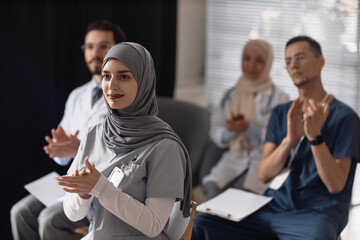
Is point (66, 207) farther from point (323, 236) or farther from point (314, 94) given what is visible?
point (314, 94)

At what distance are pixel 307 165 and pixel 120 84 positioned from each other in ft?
3.30

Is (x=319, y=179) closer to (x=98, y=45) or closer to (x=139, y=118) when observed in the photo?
(x=139, y=118)

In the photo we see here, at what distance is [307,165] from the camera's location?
2.40 meters

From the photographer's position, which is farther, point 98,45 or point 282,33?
point 282,33

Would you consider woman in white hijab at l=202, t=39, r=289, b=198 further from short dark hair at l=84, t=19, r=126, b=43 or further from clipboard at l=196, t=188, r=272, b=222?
short dark hair at l=84, t=19, r=126, b=43

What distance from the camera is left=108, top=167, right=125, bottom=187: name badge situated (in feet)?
6.05

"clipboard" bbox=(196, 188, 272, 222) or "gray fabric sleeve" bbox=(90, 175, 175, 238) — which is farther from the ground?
"gray fabric sleeve" bbox=(90, 175, 175, 238)

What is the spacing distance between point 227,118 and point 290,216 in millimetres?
1289

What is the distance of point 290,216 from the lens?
2.34m

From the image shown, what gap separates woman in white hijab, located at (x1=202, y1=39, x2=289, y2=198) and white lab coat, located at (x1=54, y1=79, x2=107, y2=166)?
0.96 meters

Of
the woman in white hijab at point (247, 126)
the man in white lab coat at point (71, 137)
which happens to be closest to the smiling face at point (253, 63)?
the woman in white hijab at point (247, 126)

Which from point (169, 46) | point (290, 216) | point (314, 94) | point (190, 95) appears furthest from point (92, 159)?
point (190, 95)

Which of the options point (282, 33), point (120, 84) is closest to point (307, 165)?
point (120, 84)

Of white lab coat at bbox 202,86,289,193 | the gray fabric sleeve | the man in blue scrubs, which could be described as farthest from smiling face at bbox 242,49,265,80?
the gray fabric sleeve
